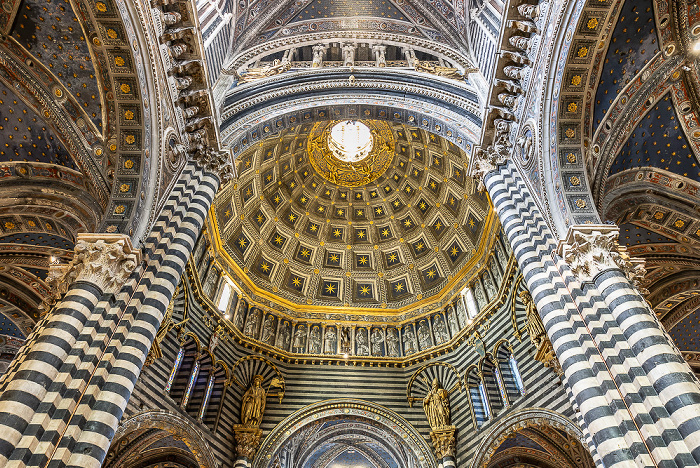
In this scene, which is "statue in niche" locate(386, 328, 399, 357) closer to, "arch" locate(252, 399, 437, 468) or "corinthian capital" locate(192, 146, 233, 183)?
"arch" locate(252, 399, 437, 468)

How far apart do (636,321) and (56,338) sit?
32.5 ft

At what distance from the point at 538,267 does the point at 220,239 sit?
13.9 m

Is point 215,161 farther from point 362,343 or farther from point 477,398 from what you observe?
point 477,398

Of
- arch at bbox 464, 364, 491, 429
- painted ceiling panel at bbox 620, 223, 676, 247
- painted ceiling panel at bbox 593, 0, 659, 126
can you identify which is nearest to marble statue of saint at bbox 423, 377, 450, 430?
arch at bbox 464, 364, 491, 429

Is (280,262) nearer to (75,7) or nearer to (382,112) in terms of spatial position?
(382,112)

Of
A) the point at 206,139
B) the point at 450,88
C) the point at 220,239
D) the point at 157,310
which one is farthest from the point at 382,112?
the point at 157,310

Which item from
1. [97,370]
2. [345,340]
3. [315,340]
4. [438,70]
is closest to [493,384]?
[345,340]

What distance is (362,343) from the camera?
2052 cm

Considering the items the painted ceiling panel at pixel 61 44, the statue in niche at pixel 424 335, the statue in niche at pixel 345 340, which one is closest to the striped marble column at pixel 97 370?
the painted ceiling panel at pixel 61 44

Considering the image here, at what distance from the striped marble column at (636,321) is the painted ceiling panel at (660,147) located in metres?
3.91

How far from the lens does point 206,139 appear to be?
1287cm

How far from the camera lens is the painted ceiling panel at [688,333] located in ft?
54.2

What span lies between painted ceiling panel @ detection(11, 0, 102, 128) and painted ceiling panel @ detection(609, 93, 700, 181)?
534 inches

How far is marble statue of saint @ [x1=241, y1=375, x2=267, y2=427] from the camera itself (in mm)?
16641
